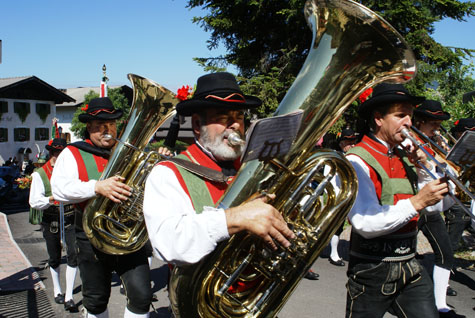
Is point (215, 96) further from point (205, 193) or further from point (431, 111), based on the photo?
point (431, 111)

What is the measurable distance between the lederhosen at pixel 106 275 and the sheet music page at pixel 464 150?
7.72 feet

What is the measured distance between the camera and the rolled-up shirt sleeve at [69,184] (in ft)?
11.1

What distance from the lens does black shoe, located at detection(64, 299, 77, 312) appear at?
4.59 m

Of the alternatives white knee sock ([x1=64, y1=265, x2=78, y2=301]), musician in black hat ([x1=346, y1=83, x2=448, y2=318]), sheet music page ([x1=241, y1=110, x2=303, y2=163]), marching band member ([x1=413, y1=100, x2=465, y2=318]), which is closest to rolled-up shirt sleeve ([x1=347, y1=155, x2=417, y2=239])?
musician in black hat ([x1=346, y1=83, x2=448, y2=318])

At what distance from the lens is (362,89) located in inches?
88.4

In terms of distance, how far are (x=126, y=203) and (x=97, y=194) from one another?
0.24 metres

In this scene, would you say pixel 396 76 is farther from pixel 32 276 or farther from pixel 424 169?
pixel 32 276

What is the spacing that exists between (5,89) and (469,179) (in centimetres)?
3608

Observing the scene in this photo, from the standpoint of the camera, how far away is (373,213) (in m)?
2.45

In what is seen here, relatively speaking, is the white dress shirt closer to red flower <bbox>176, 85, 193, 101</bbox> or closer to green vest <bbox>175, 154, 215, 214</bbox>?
green vest <bbox>175, 154, 215, 214</bbox>

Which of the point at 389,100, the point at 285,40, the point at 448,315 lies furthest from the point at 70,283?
the point at 285,40

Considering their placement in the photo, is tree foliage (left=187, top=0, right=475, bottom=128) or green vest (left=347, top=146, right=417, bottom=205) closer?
green vest (left=347, top=146, right=417, bottom=205)

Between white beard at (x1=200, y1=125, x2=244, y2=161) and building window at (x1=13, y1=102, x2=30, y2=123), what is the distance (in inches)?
1438

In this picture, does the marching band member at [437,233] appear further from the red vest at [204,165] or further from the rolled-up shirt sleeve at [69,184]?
the rolled-up shirt sleeve at [69,184]
